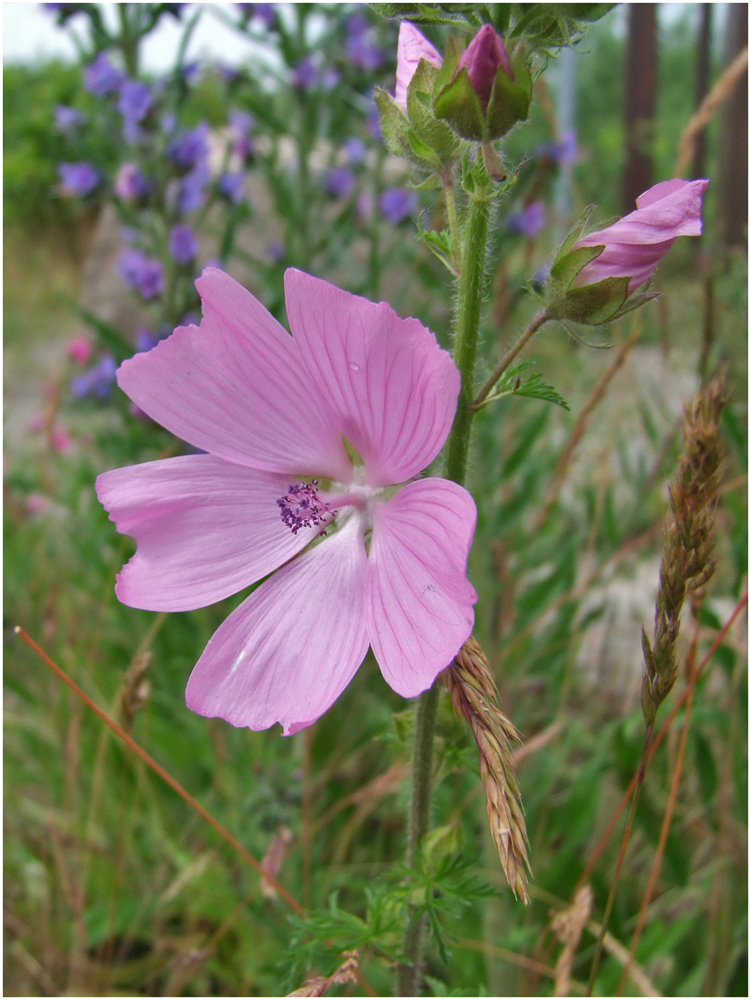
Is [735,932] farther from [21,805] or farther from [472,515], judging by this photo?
[21,805]

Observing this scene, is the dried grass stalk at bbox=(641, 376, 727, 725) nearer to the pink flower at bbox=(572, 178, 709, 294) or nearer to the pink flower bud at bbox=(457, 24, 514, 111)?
the pink flower at bbox=(572, 178, 709, 294)

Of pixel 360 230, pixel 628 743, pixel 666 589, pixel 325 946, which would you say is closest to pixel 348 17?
pixel 360 230

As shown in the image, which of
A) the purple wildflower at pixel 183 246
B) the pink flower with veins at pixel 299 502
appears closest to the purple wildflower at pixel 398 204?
the purple wildflower at pixel 183 246

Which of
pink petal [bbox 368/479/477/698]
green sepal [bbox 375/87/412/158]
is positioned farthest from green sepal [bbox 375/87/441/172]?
pink petal [bbox 368/479/477/698]

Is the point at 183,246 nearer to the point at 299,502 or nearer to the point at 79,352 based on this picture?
the point at 79,352

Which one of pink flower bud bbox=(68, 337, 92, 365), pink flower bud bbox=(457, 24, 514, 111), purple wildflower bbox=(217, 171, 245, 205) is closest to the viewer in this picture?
pink flower bud bbox=(457, 24, 514, 111)

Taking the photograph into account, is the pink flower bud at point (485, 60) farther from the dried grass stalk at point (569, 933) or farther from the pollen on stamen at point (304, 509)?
the dried grass stalk at point (569, 933)
